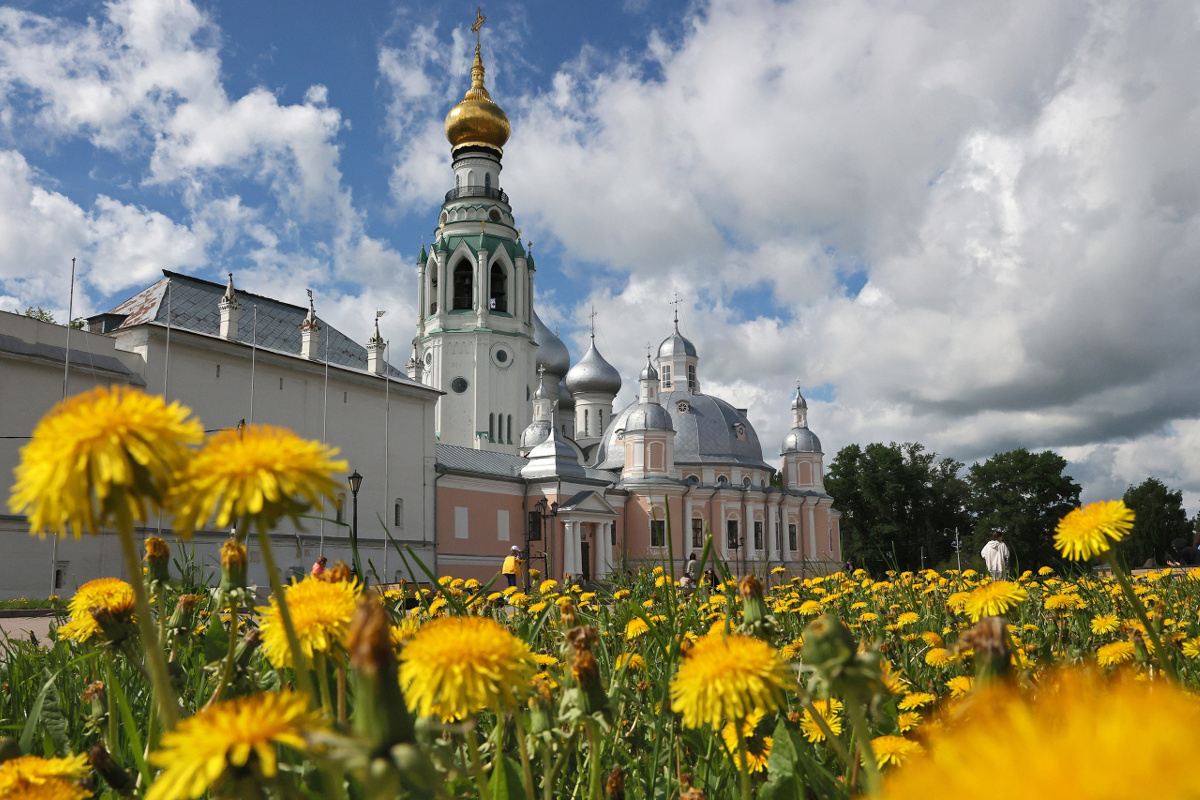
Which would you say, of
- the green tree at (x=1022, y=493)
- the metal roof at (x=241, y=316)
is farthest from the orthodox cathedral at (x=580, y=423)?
the green tree at (x=1022, y=493)

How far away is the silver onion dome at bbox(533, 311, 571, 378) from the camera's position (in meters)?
59.2

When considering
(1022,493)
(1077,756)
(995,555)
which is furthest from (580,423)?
(1077,756)

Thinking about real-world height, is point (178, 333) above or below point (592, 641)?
above

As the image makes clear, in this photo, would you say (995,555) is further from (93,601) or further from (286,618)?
(286,618)

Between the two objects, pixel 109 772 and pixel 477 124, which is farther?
pixel 477 124

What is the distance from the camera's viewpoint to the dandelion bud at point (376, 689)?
76 cm

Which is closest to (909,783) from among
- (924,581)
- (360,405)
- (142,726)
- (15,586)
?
(142,726)

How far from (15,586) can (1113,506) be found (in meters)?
26.1

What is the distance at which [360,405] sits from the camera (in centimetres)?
3259

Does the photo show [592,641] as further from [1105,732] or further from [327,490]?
[1105,732]

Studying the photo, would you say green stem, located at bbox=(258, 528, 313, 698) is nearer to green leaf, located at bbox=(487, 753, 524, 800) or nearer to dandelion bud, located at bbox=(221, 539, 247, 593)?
green leaf, located at bbox=(487, 753, 524, 800)

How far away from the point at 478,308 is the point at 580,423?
457 inches

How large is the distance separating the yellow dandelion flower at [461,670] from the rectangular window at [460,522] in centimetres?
3580

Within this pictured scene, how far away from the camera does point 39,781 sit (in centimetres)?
116
